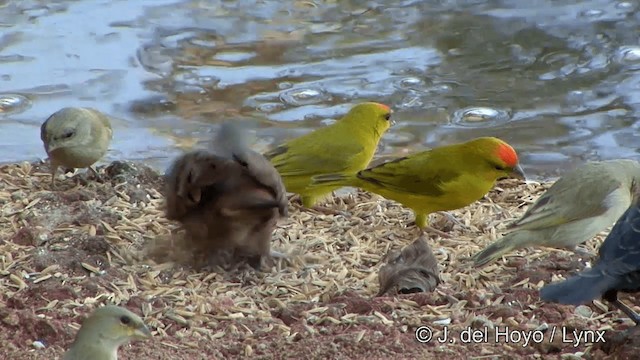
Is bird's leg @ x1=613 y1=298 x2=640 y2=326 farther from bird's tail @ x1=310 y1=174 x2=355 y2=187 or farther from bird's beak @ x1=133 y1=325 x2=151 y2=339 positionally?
bird's tail @ x1=310 y1=174 x2=355 y2=187

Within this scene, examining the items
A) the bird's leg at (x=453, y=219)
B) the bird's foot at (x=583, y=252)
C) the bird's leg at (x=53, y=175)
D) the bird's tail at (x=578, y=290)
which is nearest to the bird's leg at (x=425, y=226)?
the bird's leg at (x=453, y=219)

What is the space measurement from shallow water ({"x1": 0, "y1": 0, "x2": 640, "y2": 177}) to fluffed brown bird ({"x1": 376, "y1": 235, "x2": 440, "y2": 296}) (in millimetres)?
2773

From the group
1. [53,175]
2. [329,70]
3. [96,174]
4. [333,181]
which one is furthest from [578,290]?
[329,70]

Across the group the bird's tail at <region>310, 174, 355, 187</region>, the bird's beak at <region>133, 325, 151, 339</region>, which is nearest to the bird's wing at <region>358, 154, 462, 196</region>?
the bird's tail at <region>310, 174, 355, 187</region>

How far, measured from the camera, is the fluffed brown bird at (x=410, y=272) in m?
5.37

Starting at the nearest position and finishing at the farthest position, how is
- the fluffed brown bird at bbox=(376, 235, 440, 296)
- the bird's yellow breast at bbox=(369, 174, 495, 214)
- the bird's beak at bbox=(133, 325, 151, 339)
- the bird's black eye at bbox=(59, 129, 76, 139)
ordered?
the bird's beak at bbox=(133, 325, 151, 339), the fluffed brown bird at bbox=(376, 235, 440, 296), the bird's yellow breast at bbox=(369, 174, 495, 214), the bird's black eye at bbox=(59, 129, 76, 139)

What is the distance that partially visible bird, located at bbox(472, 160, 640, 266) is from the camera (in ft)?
19.2

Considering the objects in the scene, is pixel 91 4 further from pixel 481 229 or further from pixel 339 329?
pixel 339 329

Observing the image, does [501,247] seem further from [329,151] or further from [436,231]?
[329,151]

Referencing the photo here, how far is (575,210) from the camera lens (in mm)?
6250

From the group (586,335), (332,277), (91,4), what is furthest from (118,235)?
(91,4)

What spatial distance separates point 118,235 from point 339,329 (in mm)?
1488

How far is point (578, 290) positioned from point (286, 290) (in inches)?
53.5

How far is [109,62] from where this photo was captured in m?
10.2
